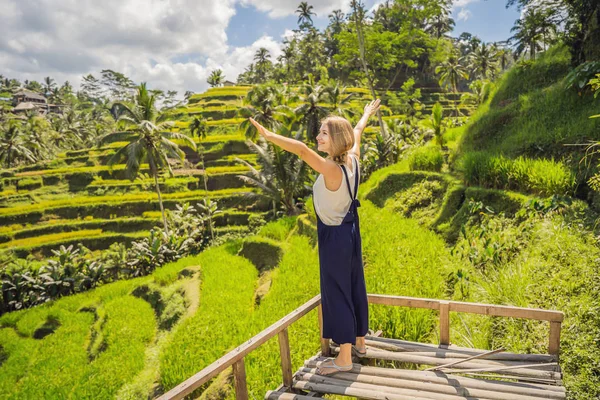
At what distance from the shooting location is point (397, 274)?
548 cm

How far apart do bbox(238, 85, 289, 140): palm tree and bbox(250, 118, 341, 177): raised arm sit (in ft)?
60.1

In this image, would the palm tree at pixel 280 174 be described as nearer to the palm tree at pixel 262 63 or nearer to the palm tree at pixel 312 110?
the palm tree at pixel 312 110

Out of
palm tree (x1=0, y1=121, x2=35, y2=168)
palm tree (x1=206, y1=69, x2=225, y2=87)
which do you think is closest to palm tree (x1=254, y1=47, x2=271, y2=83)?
palm tree (x1=206, y1=69, x2=225, y2=87)

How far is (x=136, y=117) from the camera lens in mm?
17734

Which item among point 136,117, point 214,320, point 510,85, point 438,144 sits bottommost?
point 214,320

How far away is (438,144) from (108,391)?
1043cm

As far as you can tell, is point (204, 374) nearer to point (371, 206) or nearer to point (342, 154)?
point (342, 154)

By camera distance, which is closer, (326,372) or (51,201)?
(326,372)

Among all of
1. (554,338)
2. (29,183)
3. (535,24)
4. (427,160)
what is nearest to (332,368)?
(554,338)

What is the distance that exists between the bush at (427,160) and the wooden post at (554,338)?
6854 mm

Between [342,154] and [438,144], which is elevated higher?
[438,144]

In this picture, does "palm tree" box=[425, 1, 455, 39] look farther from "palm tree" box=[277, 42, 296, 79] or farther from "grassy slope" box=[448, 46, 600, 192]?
"grassy slope" box=[448, 46, 600, 192]

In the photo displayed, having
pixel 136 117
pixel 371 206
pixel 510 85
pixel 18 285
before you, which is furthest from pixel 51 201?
pixel 510 85

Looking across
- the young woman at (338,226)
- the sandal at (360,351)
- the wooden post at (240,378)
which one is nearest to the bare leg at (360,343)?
the sandal at (360,351)
